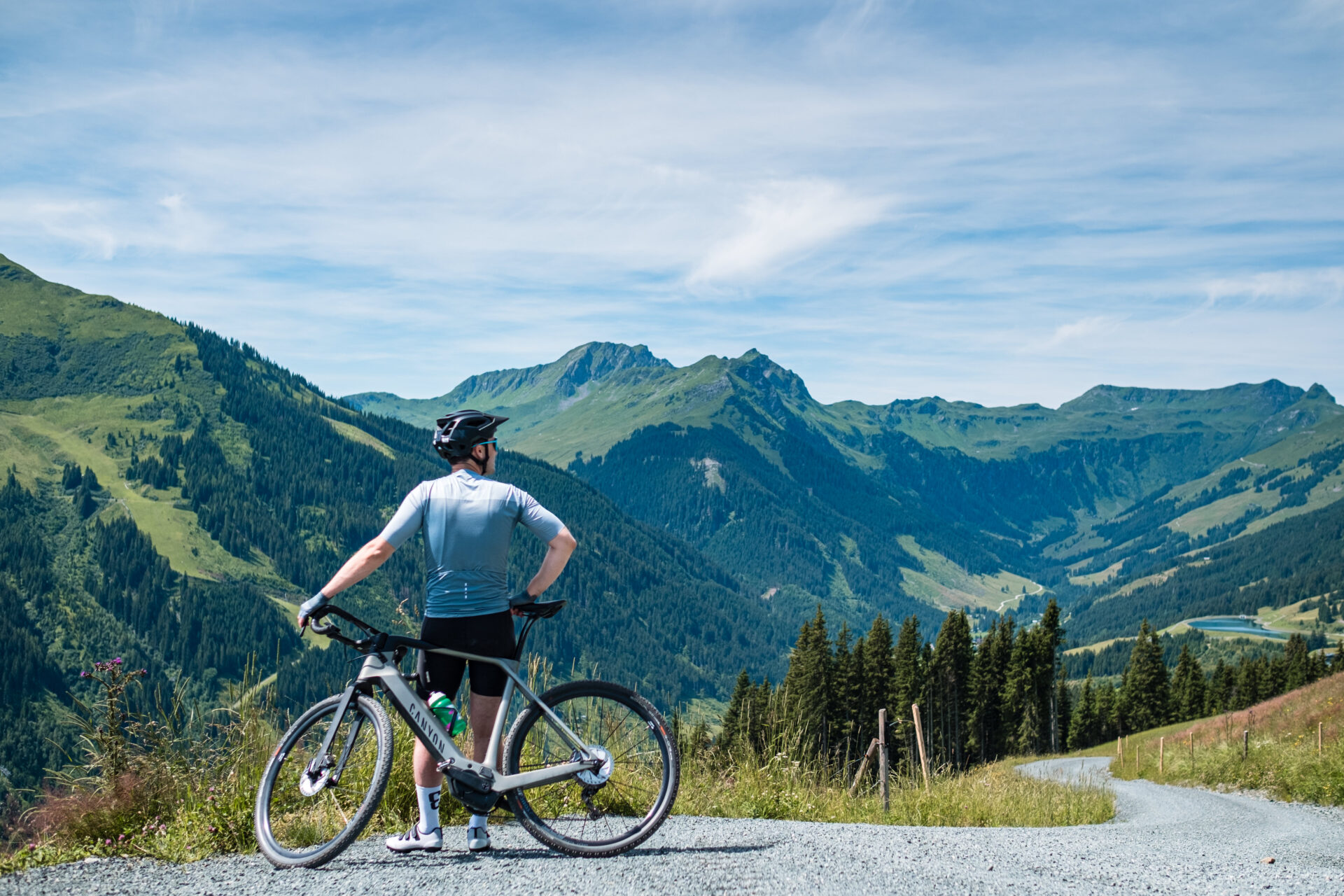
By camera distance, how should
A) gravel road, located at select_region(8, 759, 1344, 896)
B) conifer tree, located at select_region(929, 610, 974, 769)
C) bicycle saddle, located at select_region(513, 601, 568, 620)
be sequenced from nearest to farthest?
gravel road, located at select_region(8, 759, 1344, 896) → bicycle saddle, located at select_region(513, 601, 568, 620) → conifer tree, located at select_region(929, 610, 974, 769)

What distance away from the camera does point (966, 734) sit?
78750 mm

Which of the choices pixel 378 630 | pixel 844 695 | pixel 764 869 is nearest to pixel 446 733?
pixel 378 630

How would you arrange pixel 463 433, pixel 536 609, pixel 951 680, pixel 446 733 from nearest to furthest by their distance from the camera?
1. pixel 446 733
2. pixel 536 609
3. pixel 463 433
4. pixel 951 680

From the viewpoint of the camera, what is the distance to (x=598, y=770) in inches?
288

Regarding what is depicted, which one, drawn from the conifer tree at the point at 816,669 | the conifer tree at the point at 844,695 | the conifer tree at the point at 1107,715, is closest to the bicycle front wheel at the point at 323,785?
the conifer tree at the point at 816,669

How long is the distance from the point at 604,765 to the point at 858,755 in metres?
60.4

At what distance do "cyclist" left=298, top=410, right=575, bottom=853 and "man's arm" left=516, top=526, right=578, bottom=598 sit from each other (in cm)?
1

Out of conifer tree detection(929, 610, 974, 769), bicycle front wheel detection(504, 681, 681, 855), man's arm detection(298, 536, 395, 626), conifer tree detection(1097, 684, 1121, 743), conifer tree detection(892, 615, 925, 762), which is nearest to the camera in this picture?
man's arm detection(298, 536, 395, 626)

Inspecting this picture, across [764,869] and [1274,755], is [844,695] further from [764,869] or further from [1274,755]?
[764,869]

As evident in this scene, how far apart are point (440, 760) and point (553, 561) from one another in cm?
177

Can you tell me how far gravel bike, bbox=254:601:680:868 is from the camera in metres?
6.87

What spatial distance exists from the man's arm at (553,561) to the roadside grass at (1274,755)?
19548 millimetres

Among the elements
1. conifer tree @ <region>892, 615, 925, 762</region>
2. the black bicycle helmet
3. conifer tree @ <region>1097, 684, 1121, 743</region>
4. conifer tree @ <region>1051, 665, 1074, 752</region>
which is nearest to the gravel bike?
the black bicycle helmet

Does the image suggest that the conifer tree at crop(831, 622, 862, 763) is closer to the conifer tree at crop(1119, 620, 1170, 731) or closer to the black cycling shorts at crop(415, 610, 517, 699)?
the conifer tree at crop(1119, 620, 1170, 731)
